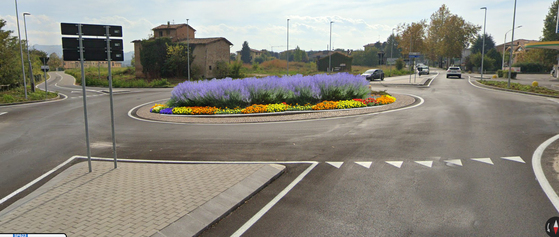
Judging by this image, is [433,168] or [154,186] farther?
[433,168]

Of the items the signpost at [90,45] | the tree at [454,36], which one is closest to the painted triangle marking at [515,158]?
the signpost at [90,45]

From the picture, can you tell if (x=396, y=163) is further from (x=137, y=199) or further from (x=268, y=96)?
(x=268, y=96)

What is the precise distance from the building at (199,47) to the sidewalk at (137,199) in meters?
48.7

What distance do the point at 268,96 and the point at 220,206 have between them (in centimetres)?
1361

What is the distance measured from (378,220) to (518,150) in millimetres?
6181

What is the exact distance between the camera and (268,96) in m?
19.3

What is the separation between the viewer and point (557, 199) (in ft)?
20.1

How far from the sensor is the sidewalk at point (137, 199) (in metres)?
5.25

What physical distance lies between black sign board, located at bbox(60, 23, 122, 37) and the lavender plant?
1089cm

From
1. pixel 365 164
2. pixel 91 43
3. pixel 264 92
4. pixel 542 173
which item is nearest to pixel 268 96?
pixel 264 92

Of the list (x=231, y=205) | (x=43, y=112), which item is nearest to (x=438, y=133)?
(x=231, y=205)

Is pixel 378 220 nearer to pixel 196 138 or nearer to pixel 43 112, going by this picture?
pixel 196 138

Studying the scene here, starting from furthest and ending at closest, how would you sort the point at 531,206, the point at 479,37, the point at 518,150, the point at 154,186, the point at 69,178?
the point at 479,37 < the point at 518,150 < the point at 69,178 < the point at 154,186 < the point at 531,206

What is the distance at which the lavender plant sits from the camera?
19.0 m
